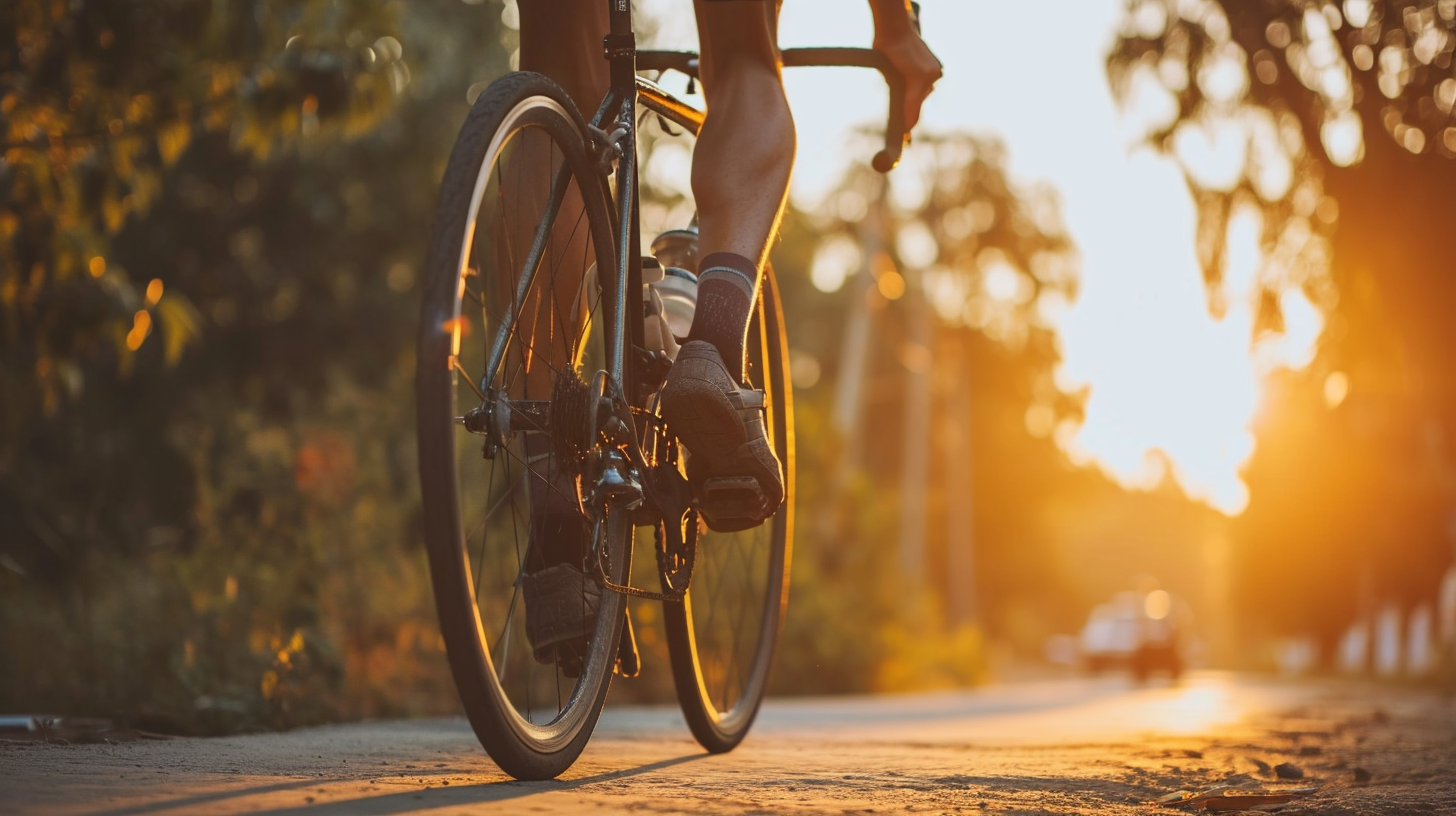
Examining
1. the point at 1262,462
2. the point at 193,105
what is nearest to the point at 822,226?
the point at 1262,462

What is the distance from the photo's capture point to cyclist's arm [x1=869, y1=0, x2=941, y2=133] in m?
3.26

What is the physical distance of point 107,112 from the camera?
6.19m

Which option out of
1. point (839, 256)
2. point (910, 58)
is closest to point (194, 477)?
point (910, 58)

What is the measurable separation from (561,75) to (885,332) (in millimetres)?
36789

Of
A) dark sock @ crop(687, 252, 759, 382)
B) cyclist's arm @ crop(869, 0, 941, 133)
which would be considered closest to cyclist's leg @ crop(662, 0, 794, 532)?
dark sock @ crop(687, 252, 759, 382)

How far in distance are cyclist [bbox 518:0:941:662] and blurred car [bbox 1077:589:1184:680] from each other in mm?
32424

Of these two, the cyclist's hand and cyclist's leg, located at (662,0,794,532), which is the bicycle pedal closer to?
cyclist's leg, located at (662,0,794,532)

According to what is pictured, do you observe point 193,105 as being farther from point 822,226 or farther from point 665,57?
point 822,226

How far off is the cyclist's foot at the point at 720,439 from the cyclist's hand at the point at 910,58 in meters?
0.83

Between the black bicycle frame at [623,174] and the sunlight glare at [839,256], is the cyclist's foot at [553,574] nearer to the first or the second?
the black bicycle frame at [623,174]

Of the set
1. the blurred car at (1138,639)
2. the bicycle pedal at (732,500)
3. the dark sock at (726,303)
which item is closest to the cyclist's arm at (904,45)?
the dark sock at (726,303)

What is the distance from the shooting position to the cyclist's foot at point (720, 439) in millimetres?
2711

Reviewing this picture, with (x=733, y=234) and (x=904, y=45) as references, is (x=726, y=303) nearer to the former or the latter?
(x=733, y=234)

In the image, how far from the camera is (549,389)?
2721 mm
